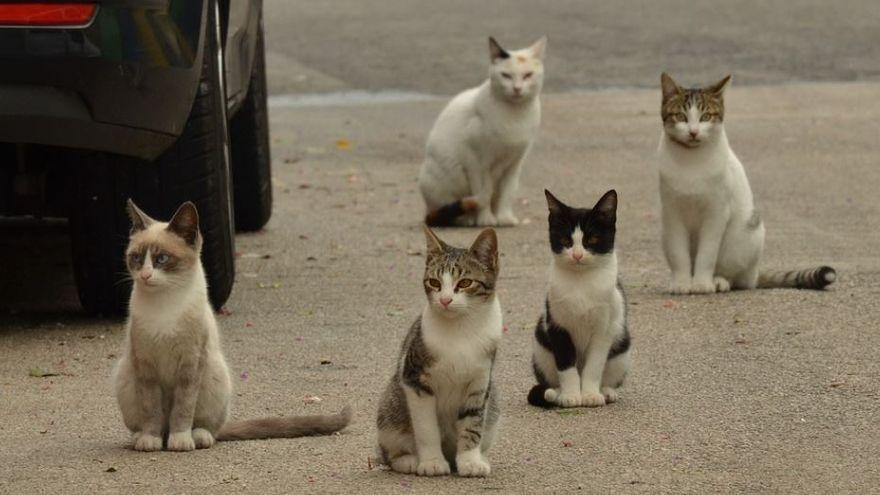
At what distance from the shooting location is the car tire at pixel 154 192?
6.90 m

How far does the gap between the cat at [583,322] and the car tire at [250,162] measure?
4.00 m

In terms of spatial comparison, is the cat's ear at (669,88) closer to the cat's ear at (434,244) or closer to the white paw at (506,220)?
the white paw at (506,220)

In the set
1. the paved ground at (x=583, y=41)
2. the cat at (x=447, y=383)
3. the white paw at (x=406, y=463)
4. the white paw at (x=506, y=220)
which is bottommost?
the paved ground at (x=583, y=41)

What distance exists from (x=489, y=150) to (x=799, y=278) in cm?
282

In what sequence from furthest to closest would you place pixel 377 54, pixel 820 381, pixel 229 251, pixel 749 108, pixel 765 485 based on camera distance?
1. pixel 377 54
2. pixel 749 108
3. pixel 229 251
4. pixel 820 381
5. pixel 765 485

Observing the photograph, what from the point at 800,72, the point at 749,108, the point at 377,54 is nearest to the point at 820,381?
the point at 749,108

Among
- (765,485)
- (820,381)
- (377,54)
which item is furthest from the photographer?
(377,54)

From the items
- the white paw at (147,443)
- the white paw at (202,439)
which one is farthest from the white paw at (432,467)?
the white paw at (147,443)

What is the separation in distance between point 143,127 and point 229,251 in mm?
908

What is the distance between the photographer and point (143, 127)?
6.51m

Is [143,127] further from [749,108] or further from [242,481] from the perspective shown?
[749,108]

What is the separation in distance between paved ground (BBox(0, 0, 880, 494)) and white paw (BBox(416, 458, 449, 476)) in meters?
0.05

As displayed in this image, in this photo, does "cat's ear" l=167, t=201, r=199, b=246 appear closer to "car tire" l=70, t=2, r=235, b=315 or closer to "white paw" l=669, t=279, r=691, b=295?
"car tire" l=70, t=2, r=235, b=315

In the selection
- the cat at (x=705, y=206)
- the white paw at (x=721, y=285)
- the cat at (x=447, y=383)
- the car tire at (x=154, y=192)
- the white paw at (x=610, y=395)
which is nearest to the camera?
the cat at (x=447, y=383)
